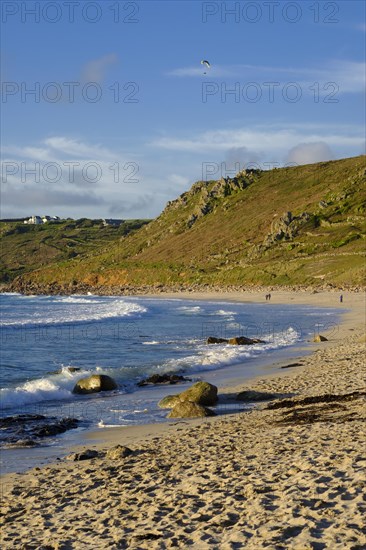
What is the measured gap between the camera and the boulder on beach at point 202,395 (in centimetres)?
2002

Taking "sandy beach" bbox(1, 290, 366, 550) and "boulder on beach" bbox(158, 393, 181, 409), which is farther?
"boulder on beach" bbox(158, 393, 181, 409)

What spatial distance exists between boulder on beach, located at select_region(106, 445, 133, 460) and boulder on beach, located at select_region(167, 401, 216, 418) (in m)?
4.39

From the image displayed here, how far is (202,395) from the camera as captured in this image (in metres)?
20.0

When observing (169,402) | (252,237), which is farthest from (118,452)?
(252,237)

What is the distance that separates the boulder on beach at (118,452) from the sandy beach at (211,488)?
0.35 ft

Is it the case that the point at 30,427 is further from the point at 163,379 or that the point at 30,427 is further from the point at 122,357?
the point at 122,357

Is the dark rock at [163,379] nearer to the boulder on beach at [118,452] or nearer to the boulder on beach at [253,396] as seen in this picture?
the boulder on beach at [253,396]

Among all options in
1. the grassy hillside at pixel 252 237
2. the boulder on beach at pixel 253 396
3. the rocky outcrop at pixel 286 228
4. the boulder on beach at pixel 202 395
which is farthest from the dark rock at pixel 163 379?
the rocky outcrop at pixel 286 228

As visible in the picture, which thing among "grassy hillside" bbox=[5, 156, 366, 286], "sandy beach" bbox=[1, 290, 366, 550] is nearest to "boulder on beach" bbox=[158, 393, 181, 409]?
"sandy beach" bbox=[1, 290, 366, 550]

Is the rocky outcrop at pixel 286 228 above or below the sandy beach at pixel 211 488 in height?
above

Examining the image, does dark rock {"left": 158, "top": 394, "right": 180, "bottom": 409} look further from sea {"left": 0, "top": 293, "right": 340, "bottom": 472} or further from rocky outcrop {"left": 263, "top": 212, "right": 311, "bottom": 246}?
rocky outcrop {"left": 263, "top": 212, "right": 311, "bottom": 246}

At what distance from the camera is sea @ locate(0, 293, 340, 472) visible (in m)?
19.5

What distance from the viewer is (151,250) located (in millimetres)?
155125

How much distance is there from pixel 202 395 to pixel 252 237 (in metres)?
116
